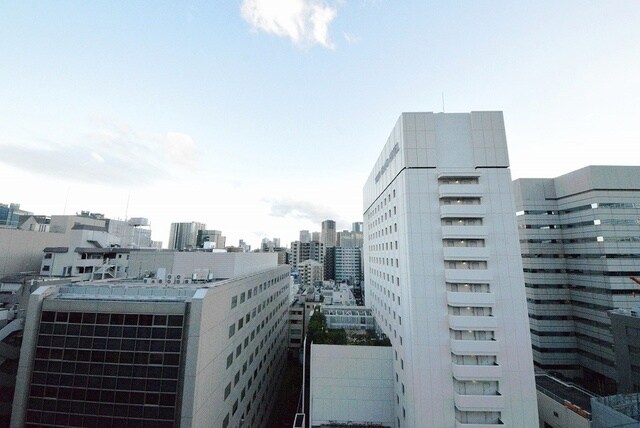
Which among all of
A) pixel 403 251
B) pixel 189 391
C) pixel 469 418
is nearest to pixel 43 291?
pixel 189 391

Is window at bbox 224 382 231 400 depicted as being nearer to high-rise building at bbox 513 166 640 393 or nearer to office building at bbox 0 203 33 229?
high-rise building at bbox 513 166 640 393

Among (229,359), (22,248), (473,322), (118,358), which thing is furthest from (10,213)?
(473,322)

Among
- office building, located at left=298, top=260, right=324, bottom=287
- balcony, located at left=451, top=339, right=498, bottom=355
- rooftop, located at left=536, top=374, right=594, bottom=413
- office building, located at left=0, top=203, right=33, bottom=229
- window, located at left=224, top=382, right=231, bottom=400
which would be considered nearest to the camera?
window, located at left=224, top=382, right=231, bottom=400

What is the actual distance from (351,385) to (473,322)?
19.4 metres

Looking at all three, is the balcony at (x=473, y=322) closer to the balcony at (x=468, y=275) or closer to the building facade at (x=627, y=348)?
the balcony at (x=468, y=275)

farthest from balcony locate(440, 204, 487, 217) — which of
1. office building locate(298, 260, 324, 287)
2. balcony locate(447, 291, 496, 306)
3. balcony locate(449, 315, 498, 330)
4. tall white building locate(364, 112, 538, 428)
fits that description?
office building locate(298, 260, 324, 287)

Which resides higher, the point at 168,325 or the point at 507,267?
the point at 507,267

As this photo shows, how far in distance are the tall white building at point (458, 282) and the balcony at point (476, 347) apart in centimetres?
12

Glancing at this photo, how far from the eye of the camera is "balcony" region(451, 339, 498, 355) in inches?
1259

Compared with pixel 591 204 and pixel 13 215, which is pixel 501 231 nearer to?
pixel 591 204

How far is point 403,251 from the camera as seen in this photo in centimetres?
3669

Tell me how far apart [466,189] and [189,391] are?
122 ft

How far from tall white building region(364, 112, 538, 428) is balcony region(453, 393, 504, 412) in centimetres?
11

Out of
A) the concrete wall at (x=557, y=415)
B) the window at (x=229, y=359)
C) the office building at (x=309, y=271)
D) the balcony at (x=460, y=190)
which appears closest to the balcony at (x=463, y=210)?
the balcony at (x=460, y=190)
